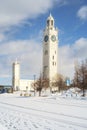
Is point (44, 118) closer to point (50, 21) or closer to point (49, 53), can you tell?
point (49, 53)

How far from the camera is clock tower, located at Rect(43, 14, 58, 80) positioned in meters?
127

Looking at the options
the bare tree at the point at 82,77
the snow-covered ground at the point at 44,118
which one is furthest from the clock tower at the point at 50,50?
the snow-covered ground at the point at 44,118

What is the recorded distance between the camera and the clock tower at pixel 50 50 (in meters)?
127

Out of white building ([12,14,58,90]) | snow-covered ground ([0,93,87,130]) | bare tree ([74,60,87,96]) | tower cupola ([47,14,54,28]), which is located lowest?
snow-covered ground ([0,93,87,130])

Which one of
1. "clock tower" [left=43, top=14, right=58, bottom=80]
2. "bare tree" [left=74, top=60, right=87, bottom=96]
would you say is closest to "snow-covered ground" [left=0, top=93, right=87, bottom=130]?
"bare tree" [left=74, top=60, right=87, bottom=96]

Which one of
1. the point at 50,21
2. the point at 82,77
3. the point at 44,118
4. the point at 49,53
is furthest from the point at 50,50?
the point at 44,118

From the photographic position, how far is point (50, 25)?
444 ft

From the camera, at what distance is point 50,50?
128875mm

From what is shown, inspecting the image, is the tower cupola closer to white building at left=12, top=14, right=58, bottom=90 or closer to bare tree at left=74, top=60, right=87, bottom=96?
white building at left=12, top=14, right=58, bottom=90

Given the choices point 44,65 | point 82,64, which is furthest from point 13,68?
point 82,64

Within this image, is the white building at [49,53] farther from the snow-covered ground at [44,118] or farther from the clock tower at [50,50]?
the snow-covered ground at [44,118]

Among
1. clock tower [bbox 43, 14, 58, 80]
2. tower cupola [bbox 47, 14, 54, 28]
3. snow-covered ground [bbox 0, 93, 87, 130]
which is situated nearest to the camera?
snow-covered ground [bbox 0, 93, 87, 130]

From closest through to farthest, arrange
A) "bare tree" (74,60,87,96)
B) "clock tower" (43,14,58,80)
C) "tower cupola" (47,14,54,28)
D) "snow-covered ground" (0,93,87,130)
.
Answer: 1. "snow-covered ground" (0,93,87,130)
2. "bare tree" (74,60,87,96)
3. "clock tower" (43,14,58,80)
4. "tower cupola" (47,14,54,28)

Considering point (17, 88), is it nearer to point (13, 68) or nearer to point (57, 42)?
point (13, 68)
